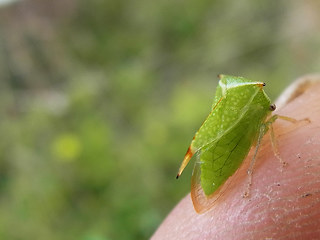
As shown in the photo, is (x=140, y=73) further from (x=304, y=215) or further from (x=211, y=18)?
(x=304, y=215)

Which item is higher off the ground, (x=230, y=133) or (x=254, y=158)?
(x=230, y=133)

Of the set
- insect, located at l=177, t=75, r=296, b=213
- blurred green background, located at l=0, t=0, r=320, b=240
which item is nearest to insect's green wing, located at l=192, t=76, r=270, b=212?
insect, located at l=177, t=75, r=296, b=213

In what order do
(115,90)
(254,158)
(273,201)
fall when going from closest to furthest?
(273,201), (254,158), (115,90)

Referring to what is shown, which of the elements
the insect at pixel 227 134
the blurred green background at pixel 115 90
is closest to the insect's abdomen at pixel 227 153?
the insect at pixel 227 134

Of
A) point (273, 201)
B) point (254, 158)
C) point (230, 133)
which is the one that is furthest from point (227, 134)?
point (273, 201)

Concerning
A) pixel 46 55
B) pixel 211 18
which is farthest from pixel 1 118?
pixel 211 18

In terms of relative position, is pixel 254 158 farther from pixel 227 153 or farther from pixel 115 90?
pixel 115 90

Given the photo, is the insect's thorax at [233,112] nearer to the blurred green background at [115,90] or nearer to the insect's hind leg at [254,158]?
the insect's hind leg at [254,158]

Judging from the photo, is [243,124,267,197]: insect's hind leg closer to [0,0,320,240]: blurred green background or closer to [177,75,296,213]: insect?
[177,75,296,213]: insect
